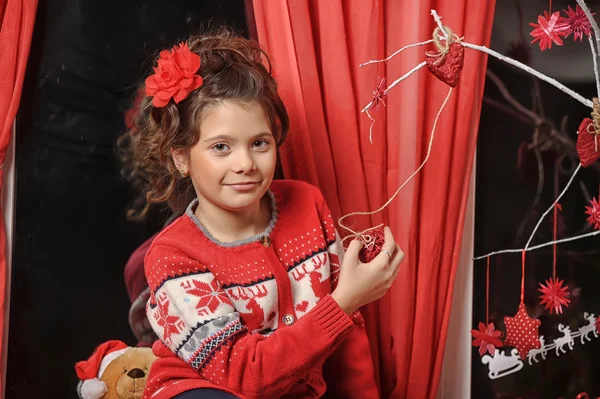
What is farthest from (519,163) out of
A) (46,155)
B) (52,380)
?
(52,380)

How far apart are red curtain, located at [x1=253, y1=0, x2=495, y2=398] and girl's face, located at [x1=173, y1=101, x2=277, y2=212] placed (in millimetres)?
322

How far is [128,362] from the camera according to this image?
1722 mm

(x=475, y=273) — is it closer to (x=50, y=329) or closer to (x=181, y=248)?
(x=181, y=248)

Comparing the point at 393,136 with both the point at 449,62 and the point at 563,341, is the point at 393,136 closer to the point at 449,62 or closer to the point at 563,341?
the point at 449,62

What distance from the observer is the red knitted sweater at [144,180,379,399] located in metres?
1.26

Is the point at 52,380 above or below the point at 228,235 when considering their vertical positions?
below

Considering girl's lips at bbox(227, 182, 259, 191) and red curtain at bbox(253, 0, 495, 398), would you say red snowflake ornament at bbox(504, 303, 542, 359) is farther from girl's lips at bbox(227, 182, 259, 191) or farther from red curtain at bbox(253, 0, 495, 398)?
girl's lips at bbox(227, 182, 259, 191)

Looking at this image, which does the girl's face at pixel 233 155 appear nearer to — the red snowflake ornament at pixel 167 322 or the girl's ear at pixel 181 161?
the girl's ear at pixel 181 161

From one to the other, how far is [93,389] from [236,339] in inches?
23.8

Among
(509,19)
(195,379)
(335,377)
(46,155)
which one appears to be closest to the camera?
(195,379)

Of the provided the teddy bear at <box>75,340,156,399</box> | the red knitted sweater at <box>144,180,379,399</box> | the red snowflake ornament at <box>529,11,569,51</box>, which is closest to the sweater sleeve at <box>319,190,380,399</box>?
the red knitted sweater at <box>144,180,379,399</box>

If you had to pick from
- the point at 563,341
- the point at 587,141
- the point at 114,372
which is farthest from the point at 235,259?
the point at 563,341

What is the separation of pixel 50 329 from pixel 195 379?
63cm

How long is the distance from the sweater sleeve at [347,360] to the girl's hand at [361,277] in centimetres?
15
